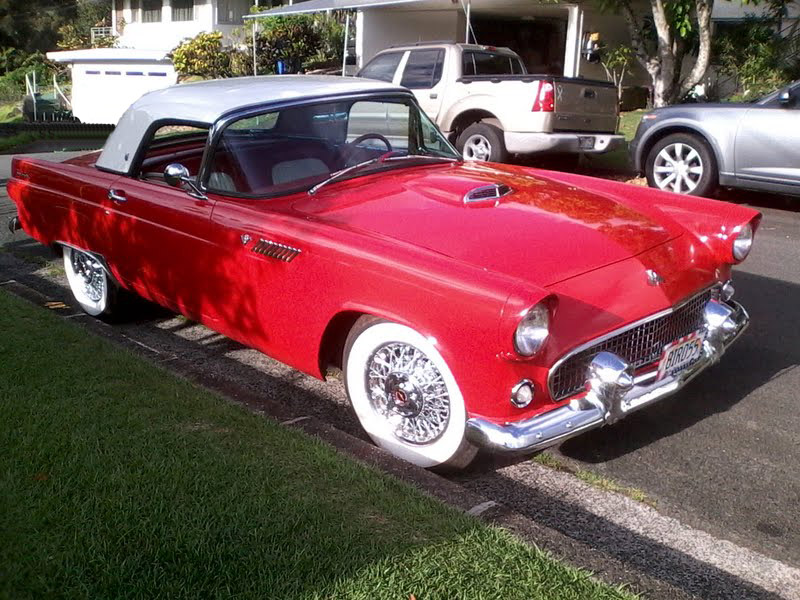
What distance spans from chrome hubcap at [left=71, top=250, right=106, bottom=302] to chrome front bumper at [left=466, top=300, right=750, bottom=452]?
3318 millimetres

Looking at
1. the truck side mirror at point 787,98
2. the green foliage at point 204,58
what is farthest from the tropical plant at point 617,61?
the green foliage at point 204,58

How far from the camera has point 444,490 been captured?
3.43m

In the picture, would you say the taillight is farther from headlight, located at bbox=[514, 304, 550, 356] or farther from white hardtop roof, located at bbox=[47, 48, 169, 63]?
white hardtop roof, located at bbox=[47, 48, 169, 63]

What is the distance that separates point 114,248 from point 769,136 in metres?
6.70

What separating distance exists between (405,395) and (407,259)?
0.59 meters

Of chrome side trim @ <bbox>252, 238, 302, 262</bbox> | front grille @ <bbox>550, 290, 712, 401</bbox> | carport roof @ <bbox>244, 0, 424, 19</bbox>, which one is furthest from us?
carport roof @ <bbox>244, 0, 424, 19</bbox>

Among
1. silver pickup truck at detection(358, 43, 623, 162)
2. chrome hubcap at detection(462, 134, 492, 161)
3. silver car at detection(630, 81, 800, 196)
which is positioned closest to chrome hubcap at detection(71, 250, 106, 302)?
silver car at detection(630, 81, 800, 196)

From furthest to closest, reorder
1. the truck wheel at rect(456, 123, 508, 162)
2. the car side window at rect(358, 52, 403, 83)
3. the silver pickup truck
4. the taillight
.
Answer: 1. the car side window at rect(358, 52, 403, 83)
2. the truck wheel at rect(456, 123, 508, 162)
3. the silver pickup truck
4. the taillight

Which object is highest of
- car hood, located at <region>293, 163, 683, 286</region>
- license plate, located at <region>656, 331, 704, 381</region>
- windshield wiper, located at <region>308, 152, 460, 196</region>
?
windshield wiper, located at <region>308, 152, 460, 196</region>

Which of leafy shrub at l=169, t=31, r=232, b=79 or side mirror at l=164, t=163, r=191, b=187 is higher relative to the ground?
leafy shrub at l=169, t=31, r=232, b=79

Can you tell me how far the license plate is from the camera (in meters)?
3.82

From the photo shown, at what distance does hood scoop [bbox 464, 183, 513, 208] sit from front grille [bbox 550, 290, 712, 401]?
0.99m

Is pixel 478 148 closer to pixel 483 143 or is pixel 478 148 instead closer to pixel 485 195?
pixel 483 143

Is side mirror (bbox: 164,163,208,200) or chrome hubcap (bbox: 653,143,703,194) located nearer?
side mirror (bbox: 164,163,208,200)
